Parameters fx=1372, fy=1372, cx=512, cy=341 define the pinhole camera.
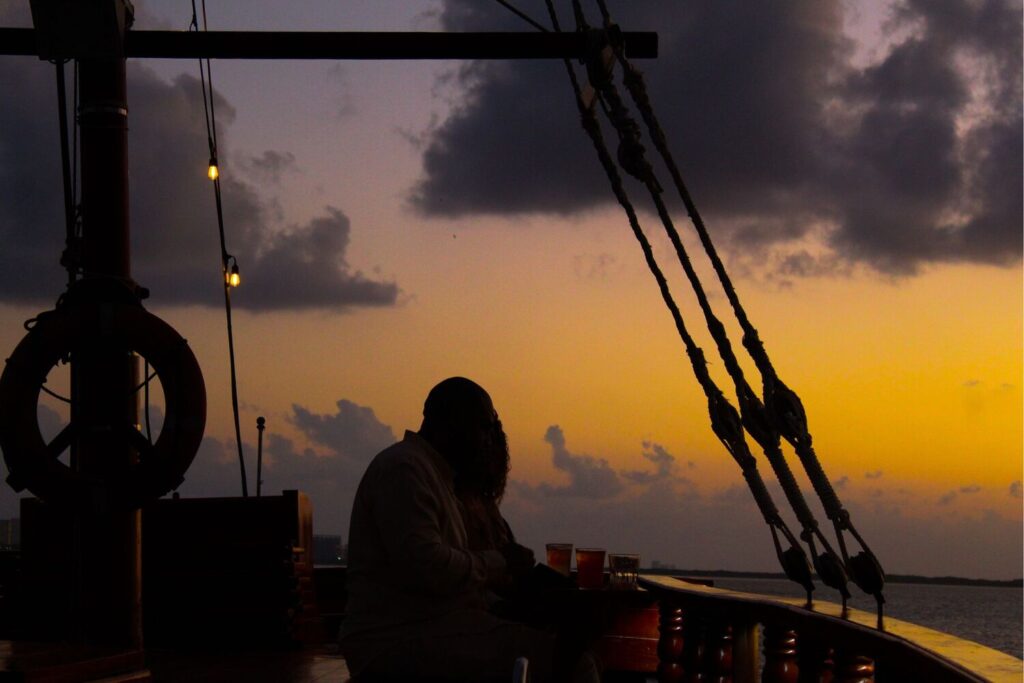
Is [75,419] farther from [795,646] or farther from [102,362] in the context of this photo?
[795,646]

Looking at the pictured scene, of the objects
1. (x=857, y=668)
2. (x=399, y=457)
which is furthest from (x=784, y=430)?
(x=399, y=457)

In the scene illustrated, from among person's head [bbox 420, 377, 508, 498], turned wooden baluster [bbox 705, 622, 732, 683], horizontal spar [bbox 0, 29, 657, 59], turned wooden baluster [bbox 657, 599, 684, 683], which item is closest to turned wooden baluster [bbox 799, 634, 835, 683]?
turned wooden baluster [bbox 705, 622, 732, 683]

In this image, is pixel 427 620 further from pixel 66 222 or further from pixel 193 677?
pixel 66 222

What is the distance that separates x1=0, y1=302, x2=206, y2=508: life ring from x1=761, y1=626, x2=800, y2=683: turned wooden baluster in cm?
314

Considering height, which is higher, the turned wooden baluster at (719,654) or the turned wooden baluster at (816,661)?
the turned wooden baluster at (816,661)

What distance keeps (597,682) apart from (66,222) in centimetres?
451

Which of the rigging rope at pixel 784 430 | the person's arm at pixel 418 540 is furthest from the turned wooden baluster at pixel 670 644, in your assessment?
the person's arm at pixel 418 540

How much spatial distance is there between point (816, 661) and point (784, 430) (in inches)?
42.9

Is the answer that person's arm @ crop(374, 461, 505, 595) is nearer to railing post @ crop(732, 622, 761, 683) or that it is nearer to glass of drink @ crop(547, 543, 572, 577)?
glass of drink @ crop(547, 543, 572, 577)

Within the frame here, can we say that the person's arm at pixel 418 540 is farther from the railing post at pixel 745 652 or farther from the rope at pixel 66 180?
the rope at pixel 66 180

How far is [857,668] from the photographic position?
3.36 metres

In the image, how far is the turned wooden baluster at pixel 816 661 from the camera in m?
3.70

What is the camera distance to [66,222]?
22.0 feet

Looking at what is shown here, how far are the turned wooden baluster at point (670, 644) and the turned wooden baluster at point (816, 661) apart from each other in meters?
1.49
